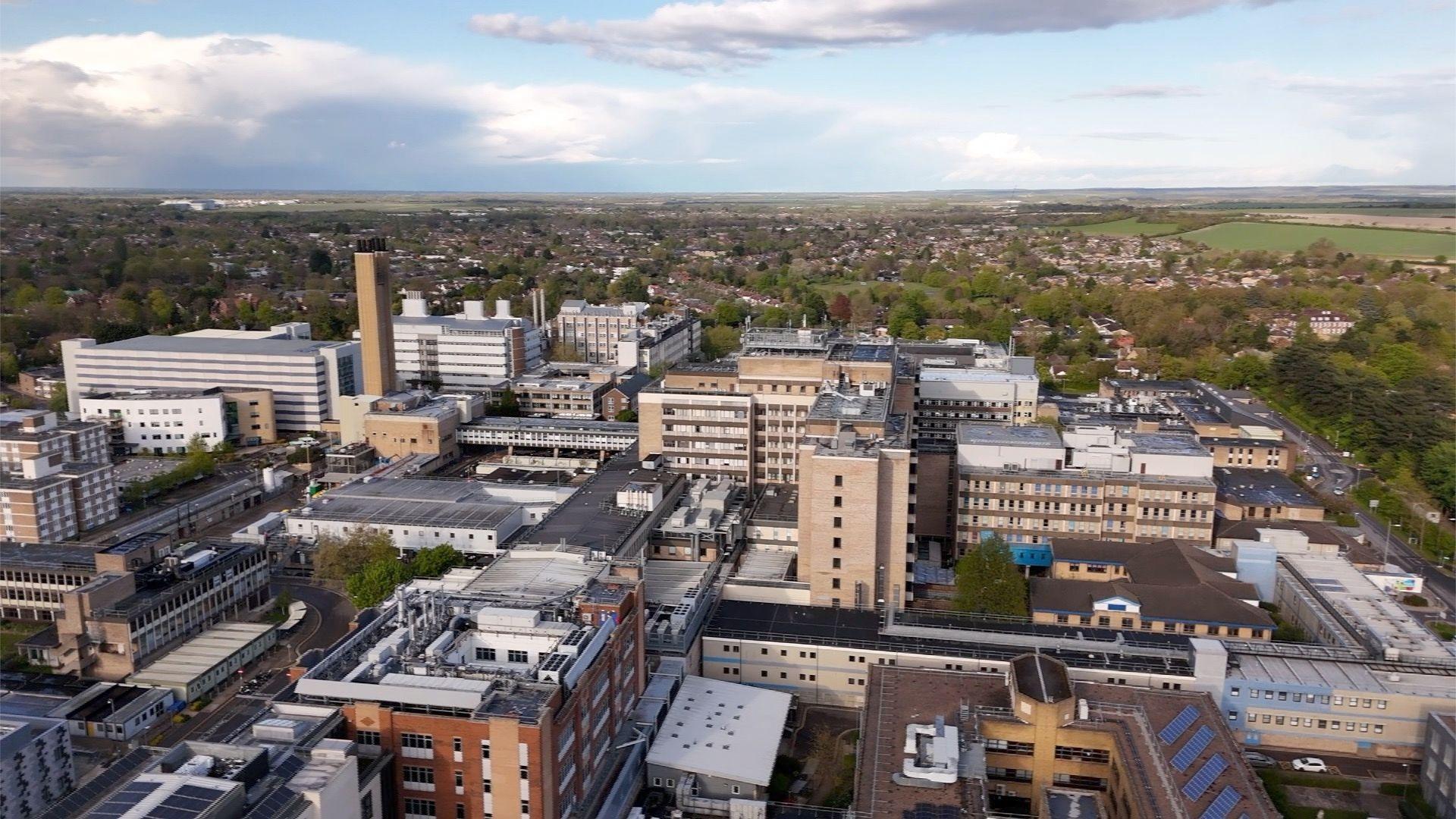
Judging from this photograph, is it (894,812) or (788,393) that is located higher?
(788,393)

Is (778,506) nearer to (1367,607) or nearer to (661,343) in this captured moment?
(1367,607)

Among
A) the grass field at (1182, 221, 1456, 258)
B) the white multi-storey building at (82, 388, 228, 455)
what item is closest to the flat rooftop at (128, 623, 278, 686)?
the white multi-storey building at (82, 388, 228, 455)

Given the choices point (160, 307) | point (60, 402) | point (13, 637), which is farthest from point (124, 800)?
point (160, 307)

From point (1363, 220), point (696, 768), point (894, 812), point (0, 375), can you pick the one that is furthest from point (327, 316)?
point (1363, 220)

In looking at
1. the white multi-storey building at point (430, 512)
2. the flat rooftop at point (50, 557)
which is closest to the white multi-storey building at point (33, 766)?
the flat rooftop at point (50, 557)

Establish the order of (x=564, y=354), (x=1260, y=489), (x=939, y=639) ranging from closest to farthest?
(x=939, y=639) → (x=1260, y=489) → (x=564, y=354)

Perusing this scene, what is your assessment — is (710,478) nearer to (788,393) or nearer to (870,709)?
(788,393)

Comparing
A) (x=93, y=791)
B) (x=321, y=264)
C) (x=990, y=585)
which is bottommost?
(x=990, y=585)
